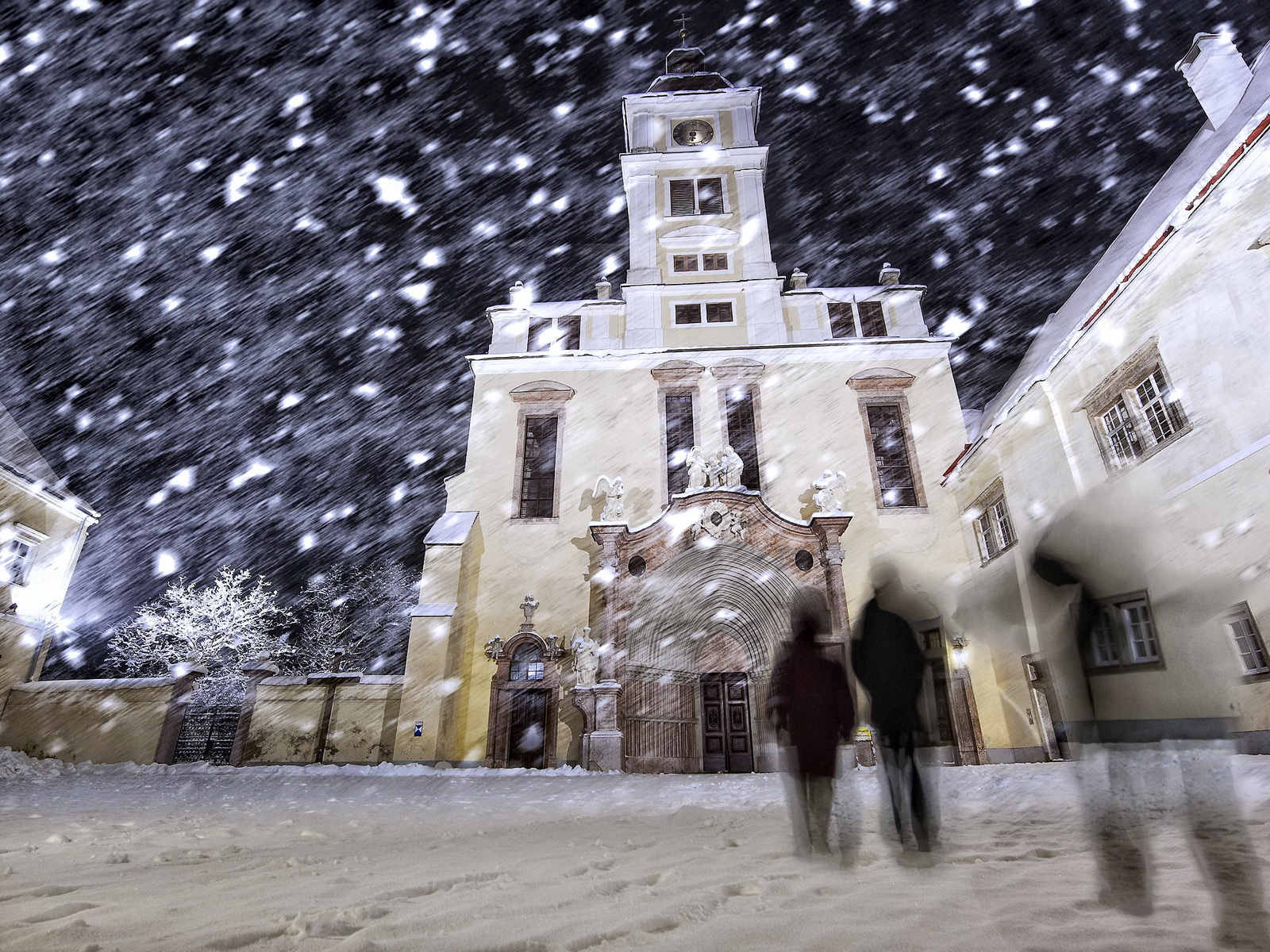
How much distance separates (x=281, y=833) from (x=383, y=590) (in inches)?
1488

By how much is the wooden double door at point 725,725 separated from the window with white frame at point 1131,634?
7813 millimetres

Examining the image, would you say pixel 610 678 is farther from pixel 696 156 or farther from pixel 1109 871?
pixel 696 156

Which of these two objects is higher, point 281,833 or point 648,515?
point 648,515

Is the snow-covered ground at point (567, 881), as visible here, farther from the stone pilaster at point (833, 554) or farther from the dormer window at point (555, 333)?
the dormer window at point (555, 333)

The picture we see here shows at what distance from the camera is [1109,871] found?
3.49 m

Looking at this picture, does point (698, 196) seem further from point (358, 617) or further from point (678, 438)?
point (358, 617)

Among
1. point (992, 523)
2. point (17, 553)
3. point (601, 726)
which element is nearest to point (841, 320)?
point (992, 523)

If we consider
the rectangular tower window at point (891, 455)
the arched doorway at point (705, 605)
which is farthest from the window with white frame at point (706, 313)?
the arched doorway at point (705, 605)

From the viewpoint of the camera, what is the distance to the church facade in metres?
15.4

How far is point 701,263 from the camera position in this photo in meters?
22.0

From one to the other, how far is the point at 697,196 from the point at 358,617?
1253 inches

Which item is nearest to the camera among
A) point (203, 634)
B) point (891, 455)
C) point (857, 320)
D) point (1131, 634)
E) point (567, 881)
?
point (567, 881)

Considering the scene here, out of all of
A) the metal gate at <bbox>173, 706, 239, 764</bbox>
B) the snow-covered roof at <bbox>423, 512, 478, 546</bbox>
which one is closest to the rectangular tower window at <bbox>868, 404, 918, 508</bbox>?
the snow-covered roof at <bbox>423, 512, 478, 546</bbox>

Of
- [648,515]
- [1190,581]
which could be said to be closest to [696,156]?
[648,515]
